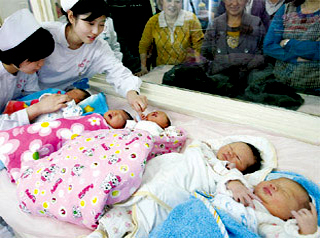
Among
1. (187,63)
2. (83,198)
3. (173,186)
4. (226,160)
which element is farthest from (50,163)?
(187,63)

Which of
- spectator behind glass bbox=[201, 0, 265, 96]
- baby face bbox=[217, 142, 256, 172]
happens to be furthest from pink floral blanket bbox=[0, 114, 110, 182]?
spectator behind glass bbox=[201, 0, 265, 96]

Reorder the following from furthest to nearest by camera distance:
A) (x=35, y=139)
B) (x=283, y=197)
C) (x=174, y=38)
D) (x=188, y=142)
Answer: (x=174, y=38)
(x=188, y=142)
(x=35, y=139)
(x=283, y=197)

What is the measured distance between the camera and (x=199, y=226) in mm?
767

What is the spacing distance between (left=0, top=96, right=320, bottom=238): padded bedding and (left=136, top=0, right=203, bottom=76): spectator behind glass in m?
0.75

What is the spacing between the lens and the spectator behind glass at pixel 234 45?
1645mm

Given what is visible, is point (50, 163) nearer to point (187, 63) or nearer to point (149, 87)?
point (149, 87)

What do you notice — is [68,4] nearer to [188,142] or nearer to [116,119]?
[116,119]

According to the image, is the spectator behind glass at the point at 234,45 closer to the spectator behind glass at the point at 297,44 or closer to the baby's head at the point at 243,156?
the spectator behind glass at the point at 297,44

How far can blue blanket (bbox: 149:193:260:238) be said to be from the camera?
756 millimetres

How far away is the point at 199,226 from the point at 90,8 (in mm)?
1131

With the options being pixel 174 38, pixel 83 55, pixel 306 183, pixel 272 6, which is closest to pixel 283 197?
pixel 306 183

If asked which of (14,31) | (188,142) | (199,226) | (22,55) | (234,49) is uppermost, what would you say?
(14,31)

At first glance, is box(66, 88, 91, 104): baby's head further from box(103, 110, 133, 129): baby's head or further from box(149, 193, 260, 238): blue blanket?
box(149, 193, 260, 238): blue blanket

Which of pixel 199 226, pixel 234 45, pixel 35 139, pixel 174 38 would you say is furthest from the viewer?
pixel 174 38
